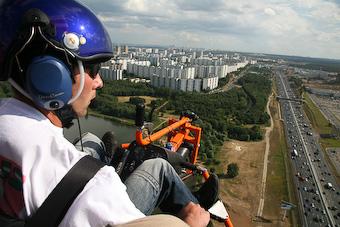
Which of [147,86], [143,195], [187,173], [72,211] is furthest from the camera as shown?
[147,86]

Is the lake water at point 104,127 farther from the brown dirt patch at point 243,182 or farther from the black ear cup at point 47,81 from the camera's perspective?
the black ear cup at point 47,81

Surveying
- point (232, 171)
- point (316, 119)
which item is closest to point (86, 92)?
point (232, 171)

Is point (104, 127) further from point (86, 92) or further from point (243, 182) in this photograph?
point (86, 92)

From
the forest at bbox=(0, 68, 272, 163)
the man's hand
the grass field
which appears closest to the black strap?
the man's hand

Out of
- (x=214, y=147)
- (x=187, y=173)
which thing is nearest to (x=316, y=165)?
(x=214, y=147)

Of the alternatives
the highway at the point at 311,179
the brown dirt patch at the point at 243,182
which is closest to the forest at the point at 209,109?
the brown dirt patch at the point at 243,182

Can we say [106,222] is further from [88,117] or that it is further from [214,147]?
[88,117]

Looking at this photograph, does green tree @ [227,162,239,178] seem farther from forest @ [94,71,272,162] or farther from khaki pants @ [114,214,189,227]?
khaki pants @ [114,214,189,227]
